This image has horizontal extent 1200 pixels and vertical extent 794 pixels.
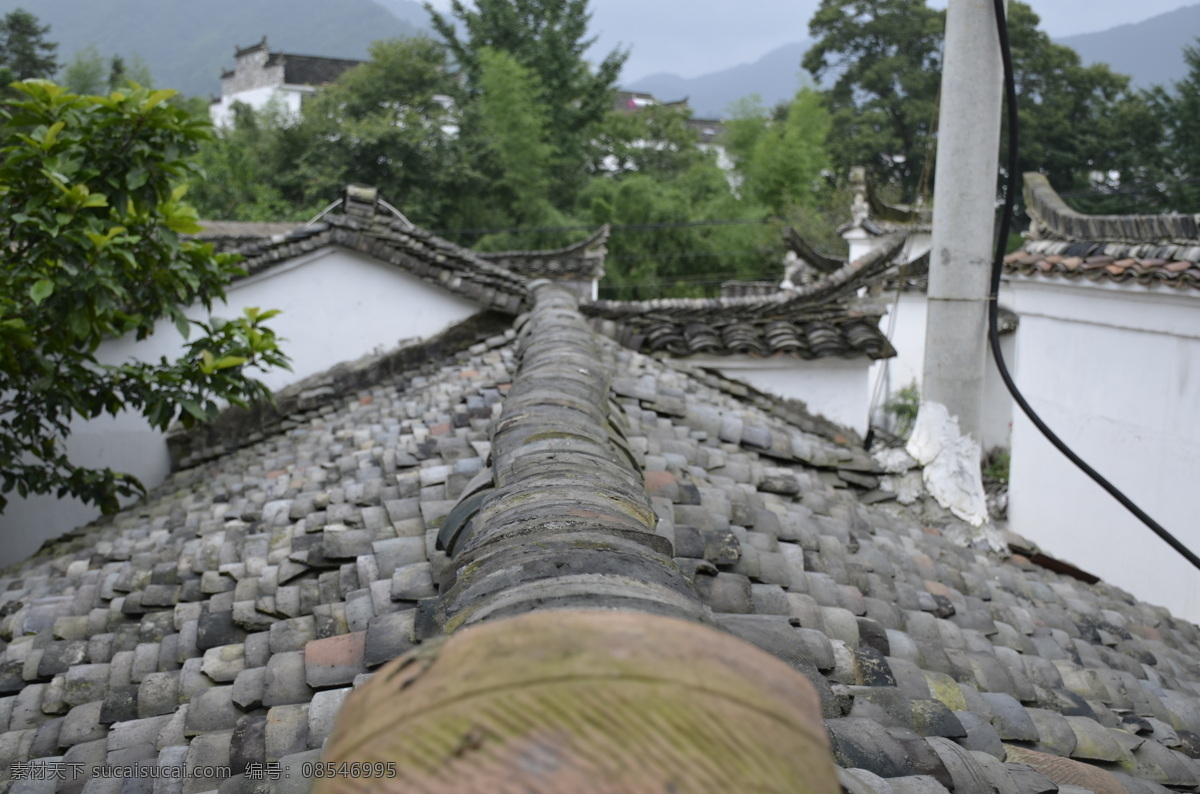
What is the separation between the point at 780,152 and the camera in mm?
33719

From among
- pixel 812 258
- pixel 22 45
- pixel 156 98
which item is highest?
pixel 22 45

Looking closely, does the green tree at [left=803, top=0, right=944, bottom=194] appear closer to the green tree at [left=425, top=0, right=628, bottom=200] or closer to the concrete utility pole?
the green tree at [left=425, top=0, right=628, bottom=200]

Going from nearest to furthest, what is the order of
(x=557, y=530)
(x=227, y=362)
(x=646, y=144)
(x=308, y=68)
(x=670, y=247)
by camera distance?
1. (x=557, y=530)
2. (x=227, y=362)
3. (x=670, y=247)
4. (x=646, y=144)
5. (x=308, y=68)

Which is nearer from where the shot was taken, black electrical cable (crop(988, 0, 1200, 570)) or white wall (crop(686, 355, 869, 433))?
black electrical cable (crop(988, 0, 1200, 570))

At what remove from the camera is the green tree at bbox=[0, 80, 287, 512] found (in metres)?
5.29

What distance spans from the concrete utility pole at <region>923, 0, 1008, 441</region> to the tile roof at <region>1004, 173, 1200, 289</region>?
1717 mm

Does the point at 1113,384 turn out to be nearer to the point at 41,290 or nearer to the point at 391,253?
the point at 391,253

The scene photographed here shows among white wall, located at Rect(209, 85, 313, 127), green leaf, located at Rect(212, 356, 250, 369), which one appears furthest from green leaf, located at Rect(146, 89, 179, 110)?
white wall, located at Rect(209, 85, 313, 127)

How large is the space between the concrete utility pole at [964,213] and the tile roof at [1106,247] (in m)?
1.72

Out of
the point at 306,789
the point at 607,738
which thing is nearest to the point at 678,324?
the point at 306,789

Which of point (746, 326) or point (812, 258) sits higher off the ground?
point (812, 258)

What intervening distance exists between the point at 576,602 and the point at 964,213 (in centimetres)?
580

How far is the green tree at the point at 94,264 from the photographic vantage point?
5293 mm

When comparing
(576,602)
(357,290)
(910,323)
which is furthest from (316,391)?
(910,323)
